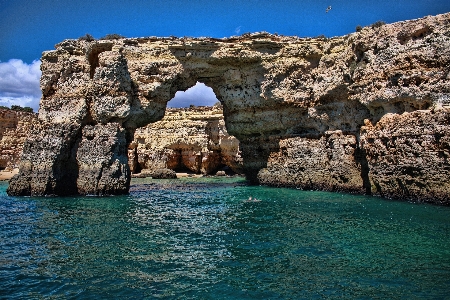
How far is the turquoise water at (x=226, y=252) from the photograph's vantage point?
285 inches

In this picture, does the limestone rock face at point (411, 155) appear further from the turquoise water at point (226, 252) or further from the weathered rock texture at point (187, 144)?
the weathered rock texture at point (187, 144)

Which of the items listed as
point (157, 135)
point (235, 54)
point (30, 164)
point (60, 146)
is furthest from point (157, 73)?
point (157, 135)

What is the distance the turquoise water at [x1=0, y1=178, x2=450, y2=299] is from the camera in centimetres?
724

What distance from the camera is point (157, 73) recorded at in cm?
2392

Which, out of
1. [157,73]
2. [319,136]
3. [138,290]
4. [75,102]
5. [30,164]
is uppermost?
[157,73]

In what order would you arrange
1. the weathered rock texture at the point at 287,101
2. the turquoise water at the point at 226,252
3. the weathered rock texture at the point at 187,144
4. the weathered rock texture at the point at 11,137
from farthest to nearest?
the weathered rock texture at the point at 187,144 → the weathered rock texture at the point at 11,137 → the weathered rock texture at the point at 287,101 → the turquoise water at the point at 226,252

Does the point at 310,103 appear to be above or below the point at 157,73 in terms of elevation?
below

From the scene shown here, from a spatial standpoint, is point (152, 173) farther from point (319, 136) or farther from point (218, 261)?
point (218, 261)

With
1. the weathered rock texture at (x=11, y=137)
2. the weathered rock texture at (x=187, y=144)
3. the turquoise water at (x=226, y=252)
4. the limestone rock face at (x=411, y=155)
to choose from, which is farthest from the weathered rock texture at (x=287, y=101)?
the weathered rock texture at (x=11, y=137)

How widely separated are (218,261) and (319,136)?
17.6 metres

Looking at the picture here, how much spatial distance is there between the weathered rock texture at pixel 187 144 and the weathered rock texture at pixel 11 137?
11552mm

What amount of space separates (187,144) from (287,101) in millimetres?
19420

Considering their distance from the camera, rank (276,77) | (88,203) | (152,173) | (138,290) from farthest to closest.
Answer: (152,173) < (276,77) < (88,203) < (138,290)

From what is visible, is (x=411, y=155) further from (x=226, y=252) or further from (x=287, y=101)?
(x=226, y=252)
